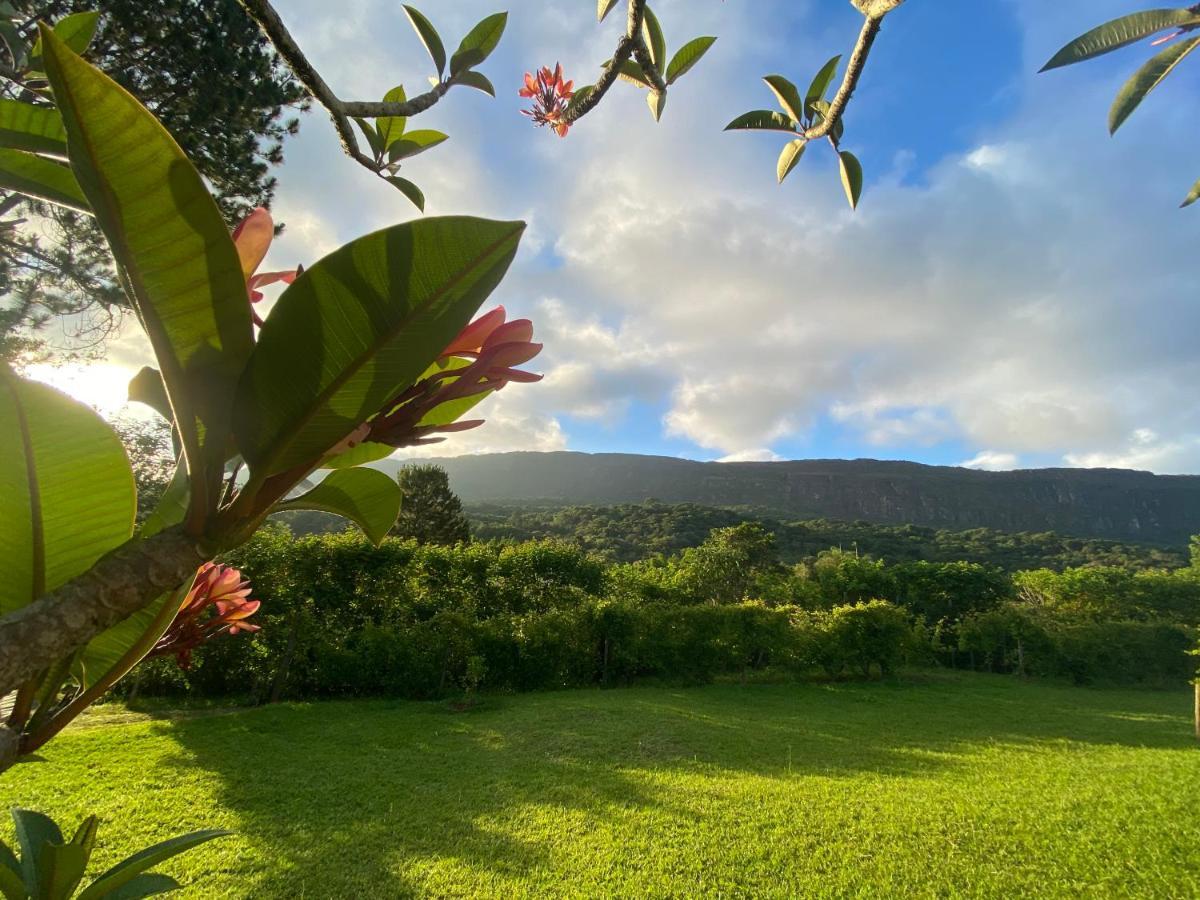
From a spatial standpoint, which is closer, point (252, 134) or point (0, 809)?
point (0, 809)

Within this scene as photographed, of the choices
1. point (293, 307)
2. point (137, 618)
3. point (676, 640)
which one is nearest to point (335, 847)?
point (137, 618)

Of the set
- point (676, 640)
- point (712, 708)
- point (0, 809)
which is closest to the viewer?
point (0, 809)

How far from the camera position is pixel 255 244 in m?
0.40

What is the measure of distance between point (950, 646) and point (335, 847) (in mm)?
18883

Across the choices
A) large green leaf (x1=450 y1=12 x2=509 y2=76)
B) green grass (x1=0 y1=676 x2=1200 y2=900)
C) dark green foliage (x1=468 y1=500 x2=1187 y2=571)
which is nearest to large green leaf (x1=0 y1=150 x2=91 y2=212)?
large green leaf (x1=450 y1=12 x2=509 y2=76)

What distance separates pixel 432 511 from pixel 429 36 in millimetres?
22073

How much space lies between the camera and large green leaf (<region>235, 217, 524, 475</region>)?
313 mm

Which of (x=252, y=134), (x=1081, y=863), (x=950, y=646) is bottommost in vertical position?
(x=950, y=646)

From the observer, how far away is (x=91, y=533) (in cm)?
39

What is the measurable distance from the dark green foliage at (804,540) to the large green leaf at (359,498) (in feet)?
92.2

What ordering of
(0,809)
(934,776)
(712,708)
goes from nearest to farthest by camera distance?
(0,809)
(934,776)
(712,708)

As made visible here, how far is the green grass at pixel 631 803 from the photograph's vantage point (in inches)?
123

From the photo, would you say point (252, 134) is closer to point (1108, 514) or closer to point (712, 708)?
point (712, 708)

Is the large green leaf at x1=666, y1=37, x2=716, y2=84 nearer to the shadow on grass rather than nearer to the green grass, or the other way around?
the green grass
